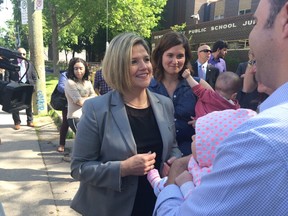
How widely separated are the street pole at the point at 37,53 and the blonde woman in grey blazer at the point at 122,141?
23.0 feet

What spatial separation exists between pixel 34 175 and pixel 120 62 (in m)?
3.19

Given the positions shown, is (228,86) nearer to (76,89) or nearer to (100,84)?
(76,89)

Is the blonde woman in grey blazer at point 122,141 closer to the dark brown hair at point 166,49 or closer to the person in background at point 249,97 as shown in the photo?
the dark brown hair at point 166,49

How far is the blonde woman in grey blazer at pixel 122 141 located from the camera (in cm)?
183

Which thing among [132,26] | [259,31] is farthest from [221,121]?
[132,26]

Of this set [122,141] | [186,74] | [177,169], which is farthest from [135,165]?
[186,74]

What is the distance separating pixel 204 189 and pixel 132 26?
2349 centimetres

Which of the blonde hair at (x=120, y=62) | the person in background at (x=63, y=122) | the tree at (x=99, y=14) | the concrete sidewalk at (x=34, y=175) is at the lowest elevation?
the concrete sidewalk at (x=34, y=175)

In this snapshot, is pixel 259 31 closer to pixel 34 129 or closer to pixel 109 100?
pixel 109 100

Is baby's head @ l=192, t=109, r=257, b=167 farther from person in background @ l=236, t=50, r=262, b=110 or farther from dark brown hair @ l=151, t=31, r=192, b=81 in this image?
person in background @ l=236, t=50, r=262, b=110

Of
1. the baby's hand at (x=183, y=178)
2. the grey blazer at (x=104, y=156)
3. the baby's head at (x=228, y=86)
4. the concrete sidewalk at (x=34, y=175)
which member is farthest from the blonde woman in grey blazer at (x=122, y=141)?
the concrete sidewalk at (x=34, y=175)

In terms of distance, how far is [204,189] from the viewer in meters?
0.76

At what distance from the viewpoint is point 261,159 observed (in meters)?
0.64

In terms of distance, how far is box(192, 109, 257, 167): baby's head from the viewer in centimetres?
132
